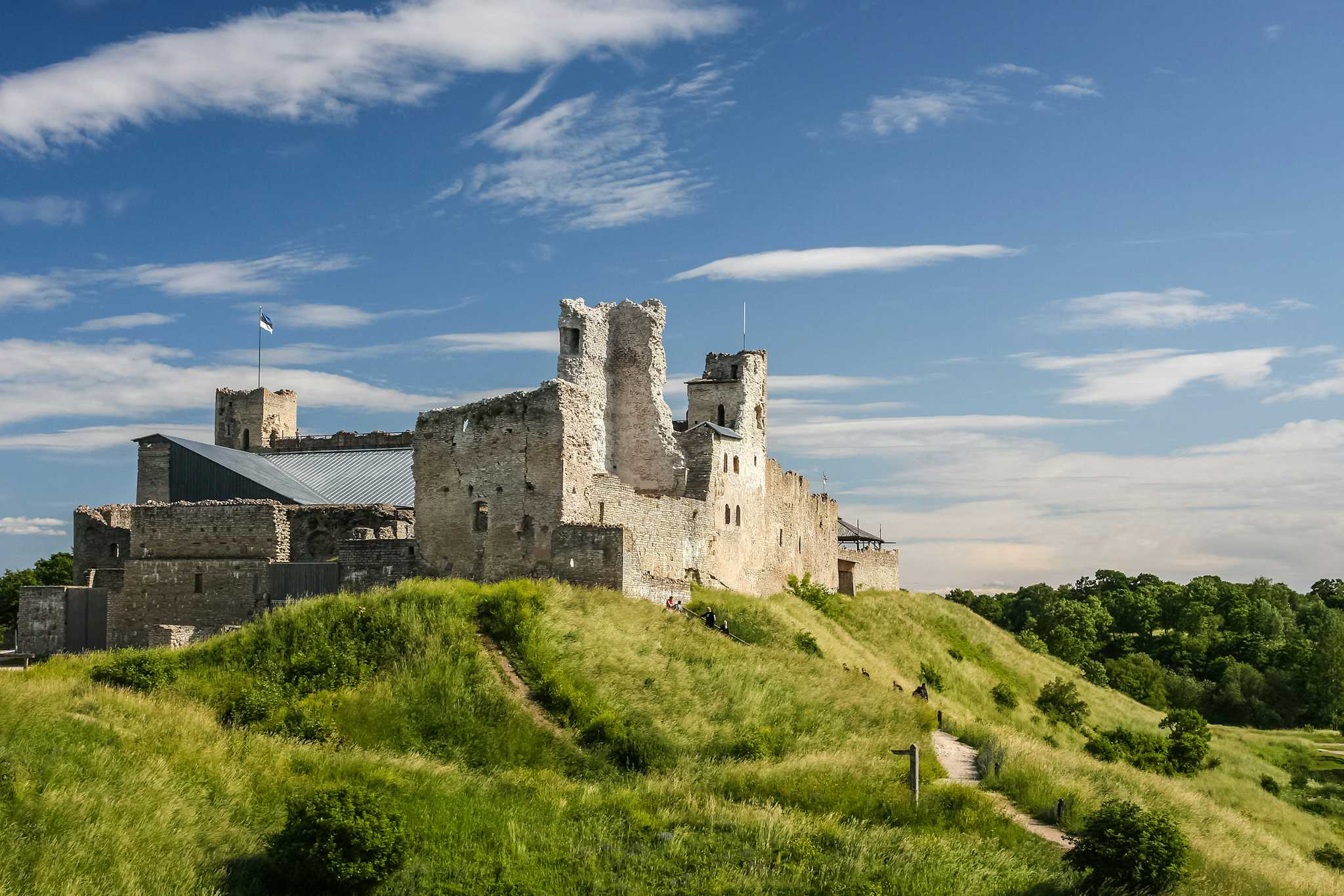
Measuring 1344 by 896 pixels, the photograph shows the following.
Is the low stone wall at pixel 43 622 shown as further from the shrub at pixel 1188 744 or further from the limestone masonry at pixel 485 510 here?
the shrub at pixel 1188 744

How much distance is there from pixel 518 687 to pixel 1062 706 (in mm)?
31605

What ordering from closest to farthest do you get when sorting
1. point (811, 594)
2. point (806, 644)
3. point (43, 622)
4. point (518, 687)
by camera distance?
point (518, 687) < point (43, 622) < point (806, 644) < point (811, 594)

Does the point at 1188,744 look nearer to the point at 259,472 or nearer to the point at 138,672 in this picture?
the point at 259,472

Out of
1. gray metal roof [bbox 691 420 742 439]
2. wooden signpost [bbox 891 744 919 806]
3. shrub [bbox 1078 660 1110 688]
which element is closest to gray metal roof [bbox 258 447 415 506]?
gray metal roof [bbox 691 420 742 439]

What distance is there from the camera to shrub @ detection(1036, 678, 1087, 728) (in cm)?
4666

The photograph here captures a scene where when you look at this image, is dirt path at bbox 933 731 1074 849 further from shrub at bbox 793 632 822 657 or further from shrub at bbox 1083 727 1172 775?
shrub at bbox 1083 727 1172 775

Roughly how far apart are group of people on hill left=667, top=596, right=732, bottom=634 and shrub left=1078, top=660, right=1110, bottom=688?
3668 centimetres

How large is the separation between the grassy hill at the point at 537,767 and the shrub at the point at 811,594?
1529cm

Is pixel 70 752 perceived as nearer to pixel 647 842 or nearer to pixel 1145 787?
pixel 647 842

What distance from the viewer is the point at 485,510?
30.3 metres

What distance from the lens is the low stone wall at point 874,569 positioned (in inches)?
2264

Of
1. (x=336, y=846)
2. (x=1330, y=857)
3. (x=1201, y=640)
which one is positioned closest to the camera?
(x=336, y=846)

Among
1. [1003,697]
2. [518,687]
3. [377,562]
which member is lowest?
[1003,697]

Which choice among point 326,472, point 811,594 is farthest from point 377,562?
point 811,594
